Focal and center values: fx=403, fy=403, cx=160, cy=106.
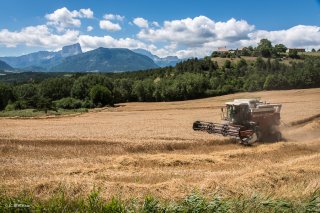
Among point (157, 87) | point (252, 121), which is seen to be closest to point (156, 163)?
point (252, 121)

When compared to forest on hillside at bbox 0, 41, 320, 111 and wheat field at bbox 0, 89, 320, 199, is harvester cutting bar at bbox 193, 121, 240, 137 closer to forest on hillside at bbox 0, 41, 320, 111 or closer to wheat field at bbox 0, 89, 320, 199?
wheat field at bbox 0, 89, 320, 199

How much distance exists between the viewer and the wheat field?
499 inches

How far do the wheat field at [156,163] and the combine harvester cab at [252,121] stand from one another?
126cm

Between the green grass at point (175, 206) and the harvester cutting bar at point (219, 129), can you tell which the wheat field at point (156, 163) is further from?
the green grass at point (175, 206)

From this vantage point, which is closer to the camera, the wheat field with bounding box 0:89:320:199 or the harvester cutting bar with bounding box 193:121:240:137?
the wheat field with bounding box 0:89:320:199

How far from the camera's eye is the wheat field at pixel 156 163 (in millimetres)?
12680

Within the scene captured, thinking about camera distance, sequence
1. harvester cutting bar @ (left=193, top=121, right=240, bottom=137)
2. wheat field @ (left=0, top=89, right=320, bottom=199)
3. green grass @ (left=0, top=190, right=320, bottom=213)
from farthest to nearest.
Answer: harvester cutting bar @ (left=193, top=121, right=240, bottom=137)
wheat field @ (left=0, top=89, right=320, bottom=199)
green grass @ (left=0, top=190, right=320, bottom=213)

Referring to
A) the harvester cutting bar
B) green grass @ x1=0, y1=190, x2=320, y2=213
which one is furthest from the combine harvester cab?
green grass @ x1=0, y1=190, x2=320, y2=213

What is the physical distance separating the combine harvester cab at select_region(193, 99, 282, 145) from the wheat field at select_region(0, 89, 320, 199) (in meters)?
1.26

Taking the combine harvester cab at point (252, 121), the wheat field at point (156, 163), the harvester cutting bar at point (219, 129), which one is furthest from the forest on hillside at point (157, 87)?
the combine harvester cab at point (252, 121)

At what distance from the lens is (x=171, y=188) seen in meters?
12.9

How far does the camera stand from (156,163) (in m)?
18.6

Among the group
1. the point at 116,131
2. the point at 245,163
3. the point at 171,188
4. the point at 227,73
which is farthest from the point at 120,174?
the point at 227,73

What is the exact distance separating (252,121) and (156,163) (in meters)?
10.3
